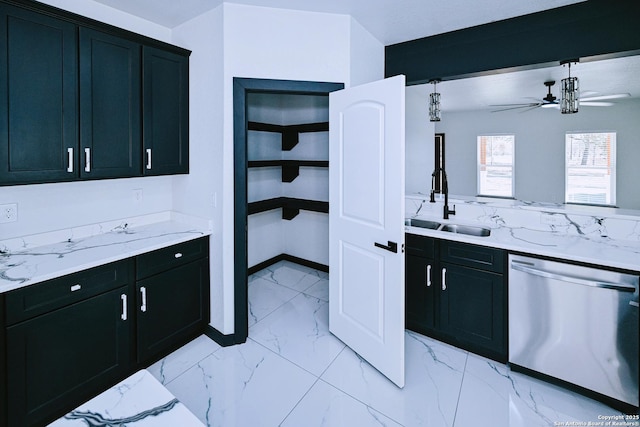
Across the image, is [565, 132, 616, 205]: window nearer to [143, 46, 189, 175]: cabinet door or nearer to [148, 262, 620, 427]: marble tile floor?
[148, 262, 620, 427]: marble tile floor

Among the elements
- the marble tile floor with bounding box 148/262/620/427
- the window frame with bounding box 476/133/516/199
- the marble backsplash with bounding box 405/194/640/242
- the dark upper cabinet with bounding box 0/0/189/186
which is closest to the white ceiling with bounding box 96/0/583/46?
the dark upper cabinet with bounding box 0/0/189/186

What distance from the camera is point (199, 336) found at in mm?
2729

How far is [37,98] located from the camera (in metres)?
1.94

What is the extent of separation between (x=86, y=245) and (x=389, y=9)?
9.21 ft

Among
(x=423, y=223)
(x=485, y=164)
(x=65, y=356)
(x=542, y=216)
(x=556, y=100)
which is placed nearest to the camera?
(x=65, y=356)

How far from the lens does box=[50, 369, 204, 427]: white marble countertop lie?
934 millimetres

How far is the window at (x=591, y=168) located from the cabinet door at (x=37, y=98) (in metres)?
8.07

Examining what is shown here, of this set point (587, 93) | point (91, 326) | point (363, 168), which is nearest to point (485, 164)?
point (587, 93)

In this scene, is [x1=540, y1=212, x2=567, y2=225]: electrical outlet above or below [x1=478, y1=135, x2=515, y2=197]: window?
below

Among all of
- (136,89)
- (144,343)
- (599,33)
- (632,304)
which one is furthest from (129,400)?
(599,33)

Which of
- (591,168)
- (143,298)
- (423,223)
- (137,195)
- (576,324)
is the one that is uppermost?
(591,168)

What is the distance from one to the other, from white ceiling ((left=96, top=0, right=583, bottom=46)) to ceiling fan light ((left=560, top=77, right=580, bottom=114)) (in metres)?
0.55

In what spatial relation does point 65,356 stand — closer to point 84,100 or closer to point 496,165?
point 84,100

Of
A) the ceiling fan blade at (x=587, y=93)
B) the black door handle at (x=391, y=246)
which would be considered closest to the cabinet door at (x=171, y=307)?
the black door handle at (x=391, y=246)
